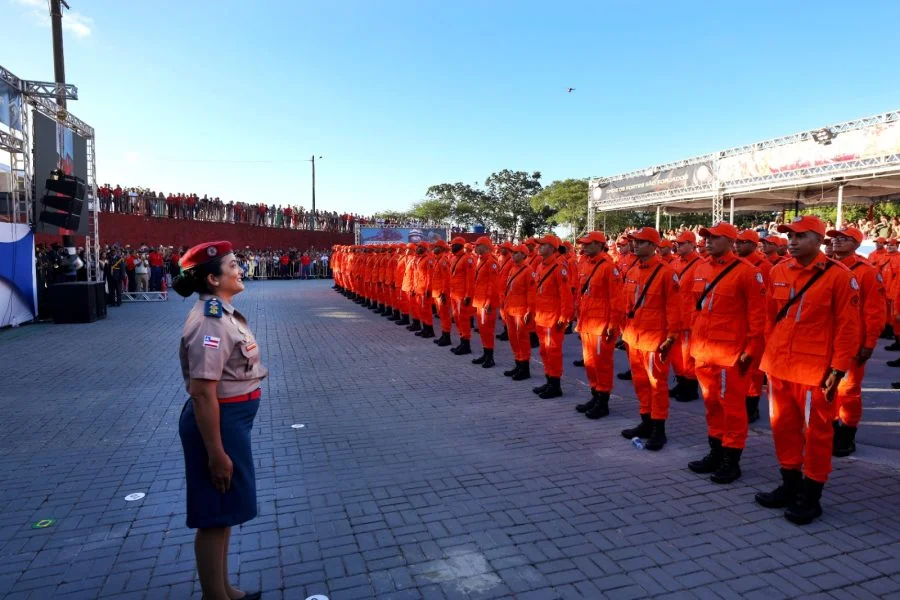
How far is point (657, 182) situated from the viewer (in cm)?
2198

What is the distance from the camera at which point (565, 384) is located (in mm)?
7461

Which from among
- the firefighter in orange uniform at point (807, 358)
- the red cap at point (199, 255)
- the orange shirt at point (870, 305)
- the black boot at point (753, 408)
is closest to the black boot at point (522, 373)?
the black boot at point (753, 408)

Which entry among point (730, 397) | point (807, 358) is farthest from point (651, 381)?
point (807, 358)

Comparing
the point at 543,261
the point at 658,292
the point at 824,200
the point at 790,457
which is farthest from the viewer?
the point at 824,200

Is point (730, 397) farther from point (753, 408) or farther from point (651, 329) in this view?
point (753, 408)

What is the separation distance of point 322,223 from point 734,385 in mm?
36144

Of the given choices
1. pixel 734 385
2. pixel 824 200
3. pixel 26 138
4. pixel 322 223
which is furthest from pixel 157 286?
pixel 824 200

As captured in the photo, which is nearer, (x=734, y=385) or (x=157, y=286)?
(x=734, y=385)

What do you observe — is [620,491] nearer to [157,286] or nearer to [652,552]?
[652,552]

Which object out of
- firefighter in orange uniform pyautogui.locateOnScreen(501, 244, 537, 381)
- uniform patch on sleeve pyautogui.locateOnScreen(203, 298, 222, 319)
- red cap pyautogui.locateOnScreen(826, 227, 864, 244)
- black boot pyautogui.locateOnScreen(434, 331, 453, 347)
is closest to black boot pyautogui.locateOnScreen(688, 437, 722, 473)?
red cap pyautogui.locateOnScreen(826, 227, 864, 244)

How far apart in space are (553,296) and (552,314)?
222 millimetres

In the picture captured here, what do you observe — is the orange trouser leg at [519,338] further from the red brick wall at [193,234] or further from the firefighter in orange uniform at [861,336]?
the red brick wall at [193,234]

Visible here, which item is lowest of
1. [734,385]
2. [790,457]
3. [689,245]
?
[790,457]

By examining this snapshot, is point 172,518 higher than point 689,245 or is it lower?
lower
